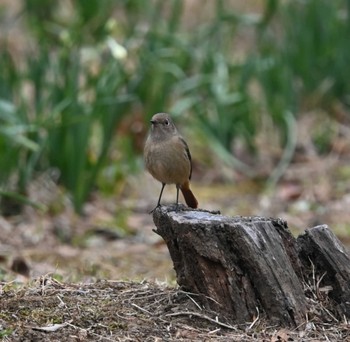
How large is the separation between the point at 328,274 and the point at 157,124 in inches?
67.5

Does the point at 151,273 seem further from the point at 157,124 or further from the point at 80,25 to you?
the point at 80,25

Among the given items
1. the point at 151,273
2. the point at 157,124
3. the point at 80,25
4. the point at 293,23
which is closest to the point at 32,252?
the point at 151,273

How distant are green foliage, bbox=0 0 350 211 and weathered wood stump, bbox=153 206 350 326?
2.96m

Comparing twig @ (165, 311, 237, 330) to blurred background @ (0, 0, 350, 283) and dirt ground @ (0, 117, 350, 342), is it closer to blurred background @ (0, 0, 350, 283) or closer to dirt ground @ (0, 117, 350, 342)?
dirt ground @ (0, 117, 350, 342)

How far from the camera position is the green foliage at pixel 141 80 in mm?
7426

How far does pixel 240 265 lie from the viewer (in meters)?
4.10

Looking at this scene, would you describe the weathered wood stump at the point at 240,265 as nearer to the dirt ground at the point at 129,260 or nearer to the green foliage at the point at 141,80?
the dirt ground at the point at 129,260

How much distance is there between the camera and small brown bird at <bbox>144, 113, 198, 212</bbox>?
556 centimetres

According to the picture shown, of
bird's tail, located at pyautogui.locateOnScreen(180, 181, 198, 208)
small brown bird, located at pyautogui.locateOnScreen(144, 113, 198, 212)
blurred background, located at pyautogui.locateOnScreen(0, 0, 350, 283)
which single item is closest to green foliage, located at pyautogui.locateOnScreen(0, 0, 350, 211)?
blurred background, located at pyautogui.locateOnScreen(0, 0, 350, 283)

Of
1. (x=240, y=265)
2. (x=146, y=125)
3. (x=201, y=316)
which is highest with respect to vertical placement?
(x=146, y=125)

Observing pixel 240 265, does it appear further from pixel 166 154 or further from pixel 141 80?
pixel 141 80

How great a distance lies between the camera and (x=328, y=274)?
4.36 meters

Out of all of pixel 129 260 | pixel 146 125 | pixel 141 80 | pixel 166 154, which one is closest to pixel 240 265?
pixel 166 154

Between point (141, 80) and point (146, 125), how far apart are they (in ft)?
1.70
